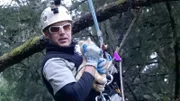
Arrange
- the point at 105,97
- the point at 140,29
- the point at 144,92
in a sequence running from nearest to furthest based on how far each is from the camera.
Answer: the point at 105,97, the point at 140,29, the point at 144,92

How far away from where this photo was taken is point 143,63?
265 inches

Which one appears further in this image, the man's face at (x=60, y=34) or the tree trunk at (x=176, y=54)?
the tree trunk at (x=176, y=54)

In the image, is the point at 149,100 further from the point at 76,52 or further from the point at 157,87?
the point at 76,52

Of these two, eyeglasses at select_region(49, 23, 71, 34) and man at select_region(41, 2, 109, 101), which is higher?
eyeglasses at select_region(49, 23, 71, 34)

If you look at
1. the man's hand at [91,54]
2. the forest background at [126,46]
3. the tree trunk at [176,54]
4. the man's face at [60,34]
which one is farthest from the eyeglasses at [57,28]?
the tree trunk at [176,54]

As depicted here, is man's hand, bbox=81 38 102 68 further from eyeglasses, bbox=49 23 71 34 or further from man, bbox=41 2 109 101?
eyeglasses, bbox=49 23 71 34

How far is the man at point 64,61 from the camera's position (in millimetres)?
2402

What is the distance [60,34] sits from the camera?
8.55 feet

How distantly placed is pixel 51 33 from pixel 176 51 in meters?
3.27

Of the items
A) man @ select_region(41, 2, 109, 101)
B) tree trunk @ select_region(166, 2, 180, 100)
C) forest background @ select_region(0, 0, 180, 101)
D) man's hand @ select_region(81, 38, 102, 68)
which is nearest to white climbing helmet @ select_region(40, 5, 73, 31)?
man @ select_region(41, 2, 109, 101)

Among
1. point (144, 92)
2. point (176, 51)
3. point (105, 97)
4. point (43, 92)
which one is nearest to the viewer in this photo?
point (105, 97)

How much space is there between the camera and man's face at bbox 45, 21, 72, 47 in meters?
2.61

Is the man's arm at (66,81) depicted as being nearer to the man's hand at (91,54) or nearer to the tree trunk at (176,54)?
the man's hand at (91,54)

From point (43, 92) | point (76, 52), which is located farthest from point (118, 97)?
point (43, 92)
